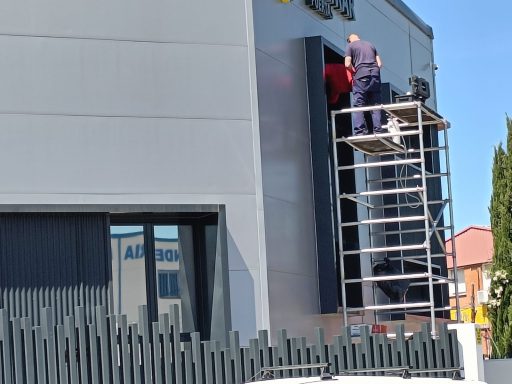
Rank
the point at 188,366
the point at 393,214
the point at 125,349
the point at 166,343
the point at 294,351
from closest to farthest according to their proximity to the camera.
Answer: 1. the point at 125,349
2. the point at 166,343
3. the point at 188,366
4. the point at 294,351
5. the point at 393,214

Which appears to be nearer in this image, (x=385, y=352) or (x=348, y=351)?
(x=348, y=351)

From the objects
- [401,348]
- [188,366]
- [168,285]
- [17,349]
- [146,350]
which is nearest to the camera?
[17,349]

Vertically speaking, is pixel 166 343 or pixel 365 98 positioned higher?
pixel 365 98

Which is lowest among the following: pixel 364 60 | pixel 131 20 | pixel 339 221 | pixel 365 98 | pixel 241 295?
pixel 241 295

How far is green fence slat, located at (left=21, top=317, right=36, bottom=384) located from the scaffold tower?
565 centimetres

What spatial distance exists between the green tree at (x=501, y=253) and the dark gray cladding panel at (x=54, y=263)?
18.7 m

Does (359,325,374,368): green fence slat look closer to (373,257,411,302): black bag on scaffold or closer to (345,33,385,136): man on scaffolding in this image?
(373,257,411,302): black bag on scaffold

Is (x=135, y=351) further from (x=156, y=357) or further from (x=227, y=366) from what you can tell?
(x=227, y=366)

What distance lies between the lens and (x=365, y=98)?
16750mm

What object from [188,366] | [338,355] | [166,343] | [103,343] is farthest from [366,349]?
[103,343]

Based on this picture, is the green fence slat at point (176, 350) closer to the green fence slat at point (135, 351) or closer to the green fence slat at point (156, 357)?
the green fence slat at point (156, 357)

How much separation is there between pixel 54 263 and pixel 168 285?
1.89 metres

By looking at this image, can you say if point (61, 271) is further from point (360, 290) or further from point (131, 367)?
point (360, 290)

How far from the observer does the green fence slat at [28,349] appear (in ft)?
39.0
